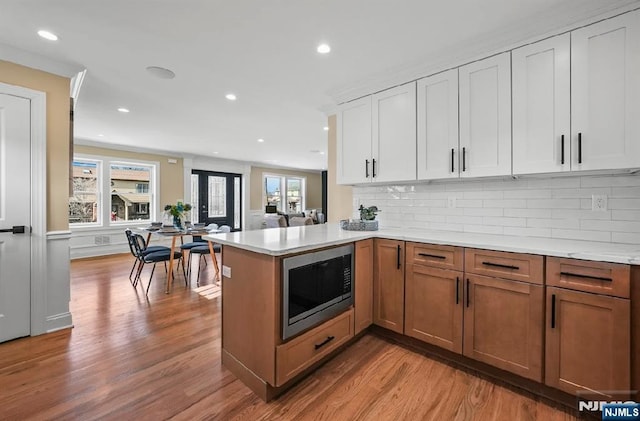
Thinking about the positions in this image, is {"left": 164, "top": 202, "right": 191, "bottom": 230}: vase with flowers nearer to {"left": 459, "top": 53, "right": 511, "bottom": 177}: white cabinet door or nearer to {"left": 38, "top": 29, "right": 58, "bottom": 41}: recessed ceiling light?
{"left": 38, "top": 29, "right": 58, "bottom": 41}: recessed ceiling light

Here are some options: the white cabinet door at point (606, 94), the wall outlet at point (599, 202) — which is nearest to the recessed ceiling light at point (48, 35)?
the white cabinet door at point (606, 94)

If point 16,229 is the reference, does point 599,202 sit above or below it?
above

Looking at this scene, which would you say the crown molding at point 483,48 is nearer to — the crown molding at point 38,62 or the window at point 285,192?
the crown molding at point 38,62

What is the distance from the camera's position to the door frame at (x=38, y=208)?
2.48 meters

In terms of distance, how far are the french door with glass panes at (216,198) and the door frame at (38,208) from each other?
5507 millimetres

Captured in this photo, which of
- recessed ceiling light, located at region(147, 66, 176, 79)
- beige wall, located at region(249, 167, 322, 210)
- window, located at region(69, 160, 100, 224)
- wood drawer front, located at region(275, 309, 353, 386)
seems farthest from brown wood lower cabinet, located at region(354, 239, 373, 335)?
beige wall, located at region(249, 167, 322, 210)

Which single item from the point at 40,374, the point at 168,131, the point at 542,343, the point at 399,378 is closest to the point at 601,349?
the point at 542,343

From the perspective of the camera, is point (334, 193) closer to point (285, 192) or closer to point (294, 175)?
point (285, 192)

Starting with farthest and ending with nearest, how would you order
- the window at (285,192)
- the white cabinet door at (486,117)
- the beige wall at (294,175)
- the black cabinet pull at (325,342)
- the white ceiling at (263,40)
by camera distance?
the window at (285,192), the beige wall at (294,175), the white cabinet door at (486,117), the black cabinet pull at (325,342), the white ceiling at (263,40)

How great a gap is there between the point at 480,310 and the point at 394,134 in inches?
65.8

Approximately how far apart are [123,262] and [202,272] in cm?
207

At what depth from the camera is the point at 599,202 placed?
6.51ft

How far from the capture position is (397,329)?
91.9 inches

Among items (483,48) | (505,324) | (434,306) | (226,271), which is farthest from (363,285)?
(483,48)
